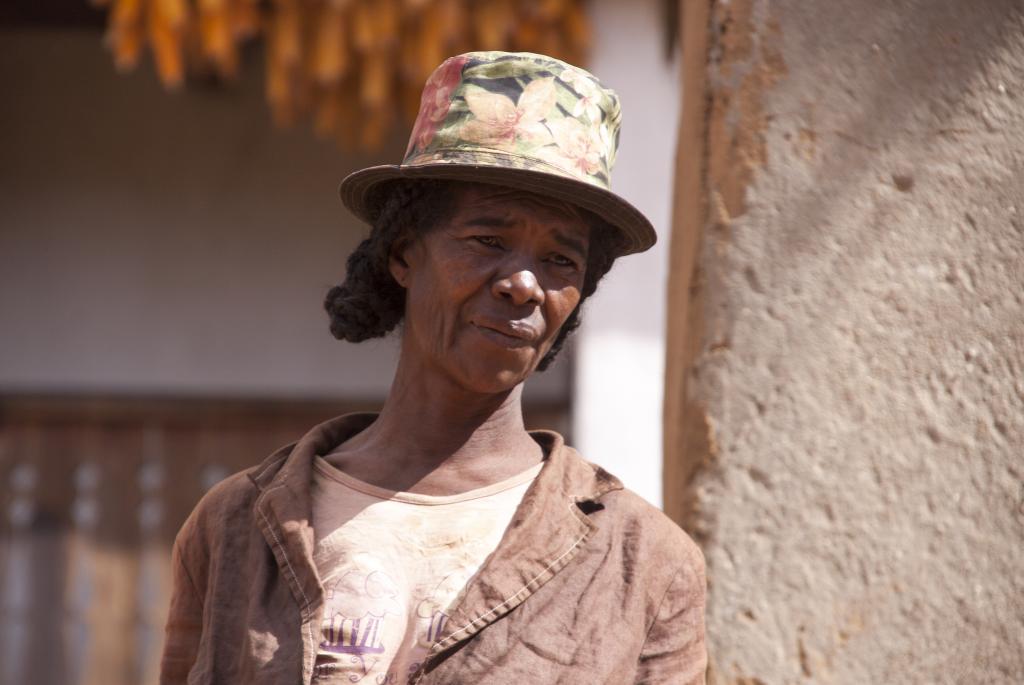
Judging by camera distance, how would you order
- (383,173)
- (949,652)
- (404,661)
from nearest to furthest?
(404,661)
(383,173)
(949,652)

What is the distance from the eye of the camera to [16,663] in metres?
5.73

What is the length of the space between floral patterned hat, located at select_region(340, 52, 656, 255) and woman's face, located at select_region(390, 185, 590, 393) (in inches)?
1.5

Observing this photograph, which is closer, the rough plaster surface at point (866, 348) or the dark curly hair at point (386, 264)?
the dark curly hair at point (386, 264)

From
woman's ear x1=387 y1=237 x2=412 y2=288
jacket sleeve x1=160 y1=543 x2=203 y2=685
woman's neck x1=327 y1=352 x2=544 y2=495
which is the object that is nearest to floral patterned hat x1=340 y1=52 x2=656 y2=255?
woman's ear x1=387 y1=237 x2=412 y2=288

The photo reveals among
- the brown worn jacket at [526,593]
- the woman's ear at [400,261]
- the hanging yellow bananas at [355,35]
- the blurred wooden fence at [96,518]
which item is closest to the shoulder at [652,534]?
the brown worn jacket at [526,593]

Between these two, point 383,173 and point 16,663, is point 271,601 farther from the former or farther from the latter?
point 16,663

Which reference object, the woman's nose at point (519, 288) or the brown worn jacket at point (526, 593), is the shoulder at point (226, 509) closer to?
the brown worn jacket at point (526, 593)

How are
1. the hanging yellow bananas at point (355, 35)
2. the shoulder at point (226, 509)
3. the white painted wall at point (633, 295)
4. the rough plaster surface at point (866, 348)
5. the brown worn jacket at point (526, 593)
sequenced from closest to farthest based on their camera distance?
the brown worn jacket at point (526, 593)
the shoulder at point (226, 509)
the rough plaster surface at point (866, 348)
the hanging yellow bananas at point (355, 35)
the white painted wall at point (633, 295)

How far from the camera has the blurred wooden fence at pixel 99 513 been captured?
5.67 m

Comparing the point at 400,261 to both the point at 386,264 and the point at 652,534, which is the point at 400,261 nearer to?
the point at 386,264

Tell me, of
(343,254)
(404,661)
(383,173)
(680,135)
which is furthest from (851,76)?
(343,254)

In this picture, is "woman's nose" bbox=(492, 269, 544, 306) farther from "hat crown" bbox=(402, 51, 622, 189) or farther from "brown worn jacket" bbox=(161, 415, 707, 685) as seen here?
"brown worn jacket" bbox=(161, 415, 707, 685)

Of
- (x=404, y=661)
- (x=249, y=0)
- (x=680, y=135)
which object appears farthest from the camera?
(x=249, y=0)

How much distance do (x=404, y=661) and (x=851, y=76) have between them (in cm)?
121
